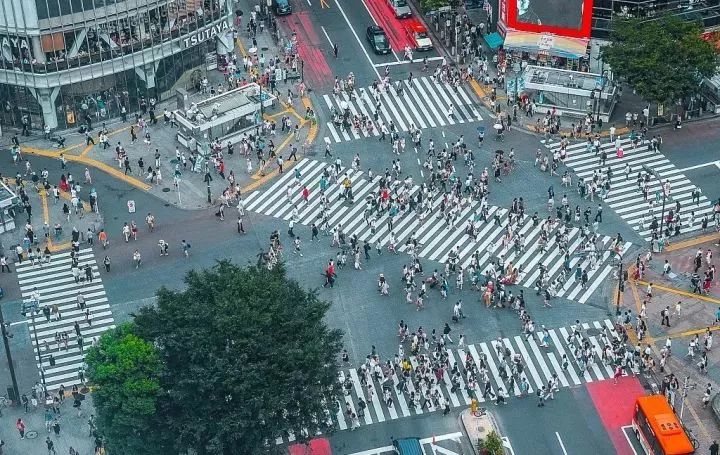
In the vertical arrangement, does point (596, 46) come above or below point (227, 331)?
above

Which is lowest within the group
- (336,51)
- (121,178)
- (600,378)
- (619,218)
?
(600,378)

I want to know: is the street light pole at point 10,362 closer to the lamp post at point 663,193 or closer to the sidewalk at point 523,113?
the lamp post at point 663,193

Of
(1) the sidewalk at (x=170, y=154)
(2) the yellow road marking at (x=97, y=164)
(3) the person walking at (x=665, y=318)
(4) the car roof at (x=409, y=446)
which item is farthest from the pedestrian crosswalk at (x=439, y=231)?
(4) the car roof at (x=409, y=446)

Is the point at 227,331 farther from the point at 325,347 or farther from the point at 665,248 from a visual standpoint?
the point at 665,248

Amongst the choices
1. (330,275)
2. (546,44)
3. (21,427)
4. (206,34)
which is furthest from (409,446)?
(206,34)

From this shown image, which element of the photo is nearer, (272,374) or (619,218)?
(272,374)

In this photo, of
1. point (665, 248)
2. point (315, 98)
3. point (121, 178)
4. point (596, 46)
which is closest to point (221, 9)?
point (315, 98)

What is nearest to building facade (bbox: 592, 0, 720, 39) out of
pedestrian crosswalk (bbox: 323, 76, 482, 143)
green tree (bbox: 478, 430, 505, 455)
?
pedestrian crosswalk (bbox: 323, 76, 482, 143)
